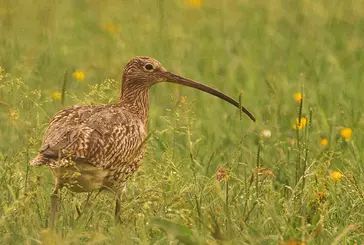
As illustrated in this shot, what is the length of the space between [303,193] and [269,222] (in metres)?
0.28

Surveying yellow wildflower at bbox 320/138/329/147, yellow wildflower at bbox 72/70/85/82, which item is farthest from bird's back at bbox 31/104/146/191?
yellow wildflower at bbox 72/70/85/82

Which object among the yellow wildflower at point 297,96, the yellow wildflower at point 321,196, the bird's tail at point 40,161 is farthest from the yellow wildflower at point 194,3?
the bird's tail at point 40,161

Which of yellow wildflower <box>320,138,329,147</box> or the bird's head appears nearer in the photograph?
the bird's head

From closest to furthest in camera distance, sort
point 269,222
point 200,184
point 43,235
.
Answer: point 43,235 < point 269,222 < point 200,184

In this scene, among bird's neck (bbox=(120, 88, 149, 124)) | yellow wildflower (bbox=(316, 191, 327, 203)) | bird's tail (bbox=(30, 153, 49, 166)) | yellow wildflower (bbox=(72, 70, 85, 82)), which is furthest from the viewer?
yellow wildflower (bbox=(72, 70, 85, 82))

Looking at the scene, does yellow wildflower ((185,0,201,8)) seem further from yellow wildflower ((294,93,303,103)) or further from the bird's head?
the bird's head

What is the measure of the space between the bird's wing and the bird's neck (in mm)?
400

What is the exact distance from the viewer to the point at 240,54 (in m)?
11.7

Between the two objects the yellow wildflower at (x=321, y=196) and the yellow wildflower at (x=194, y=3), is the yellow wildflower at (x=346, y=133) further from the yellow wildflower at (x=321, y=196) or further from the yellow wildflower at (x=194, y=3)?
the yellow wildflower at (x=194, y=3)

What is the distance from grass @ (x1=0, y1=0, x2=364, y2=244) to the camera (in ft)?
20.9

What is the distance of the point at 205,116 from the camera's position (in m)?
9.71

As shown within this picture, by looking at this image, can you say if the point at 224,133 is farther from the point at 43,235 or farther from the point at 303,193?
the point at 43,235

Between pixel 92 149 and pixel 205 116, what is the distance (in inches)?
121

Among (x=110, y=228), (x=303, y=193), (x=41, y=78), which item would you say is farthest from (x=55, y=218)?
(x=41, y=78)
